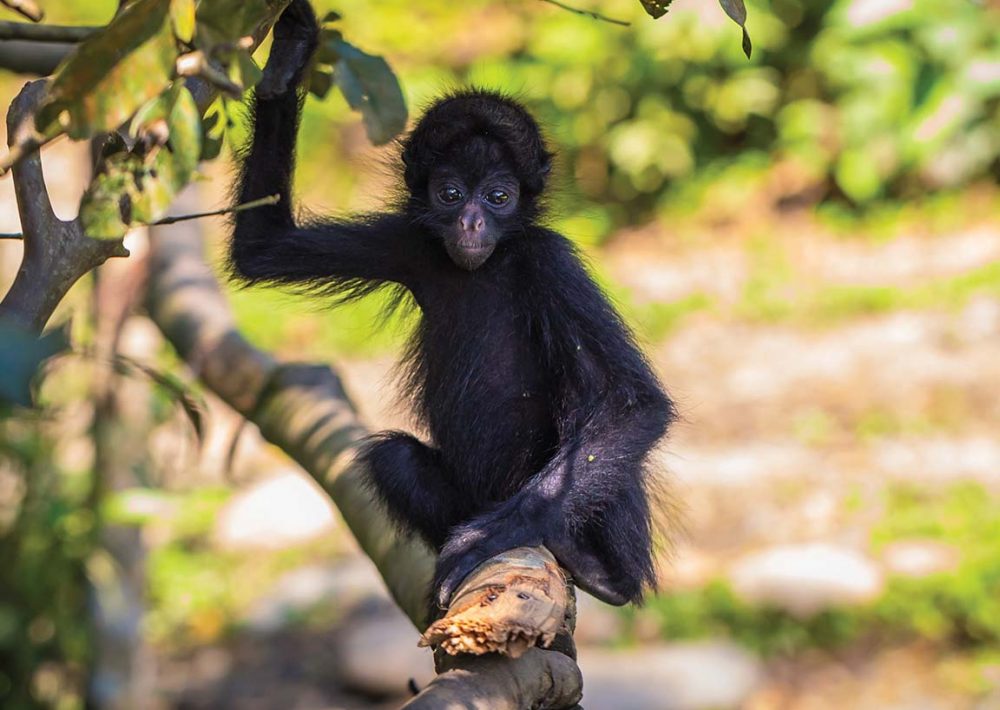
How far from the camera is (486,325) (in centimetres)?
405

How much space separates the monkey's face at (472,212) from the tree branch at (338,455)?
2.53 ft

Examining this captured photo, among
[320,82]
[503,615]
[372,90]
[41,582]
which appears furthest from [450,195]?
[41,582]

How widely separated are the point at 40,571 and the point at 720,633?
379 centimetres

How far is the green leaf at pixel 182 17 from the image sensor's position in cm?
183

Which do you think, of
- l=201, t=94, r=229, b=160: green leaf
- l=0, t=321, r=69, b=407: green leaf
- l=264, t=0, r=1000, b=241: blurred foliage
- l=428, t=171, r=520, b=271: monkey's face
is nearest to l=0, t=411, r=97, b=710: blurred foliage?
l=428, t=171, r=520, b=271: monkey's face

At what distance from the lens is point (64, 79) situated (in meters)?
1.81

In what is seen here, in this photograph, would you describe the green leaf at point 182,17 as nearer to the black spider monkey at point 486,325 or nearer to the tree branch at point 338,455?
the tree branch at point 338,455

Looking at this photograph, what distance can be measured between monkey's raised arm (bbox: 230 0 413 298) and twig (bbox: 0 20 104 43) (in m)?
1.34

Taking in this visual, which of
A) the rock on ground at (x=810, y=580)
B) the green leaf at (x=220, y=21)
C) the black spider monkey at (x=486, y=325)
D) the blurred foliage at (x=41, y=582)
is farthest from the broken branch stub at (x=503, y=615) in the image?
the rock on ground at (x=810, y=580)

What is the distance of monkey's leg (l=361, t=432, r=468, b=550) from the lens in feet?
12.9

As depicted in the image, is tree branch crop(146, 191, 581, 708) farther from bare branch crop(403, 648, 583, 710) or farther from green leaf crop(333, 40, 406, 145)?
green leaf crop(333, 40, 406, 145)

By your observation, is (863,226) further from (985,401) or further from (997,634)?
(997,634)

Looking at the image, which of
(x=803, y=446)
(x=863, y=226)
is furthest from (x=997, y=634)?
(x=863, y=226)

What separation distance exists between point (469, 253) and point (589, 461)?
2.35ft
